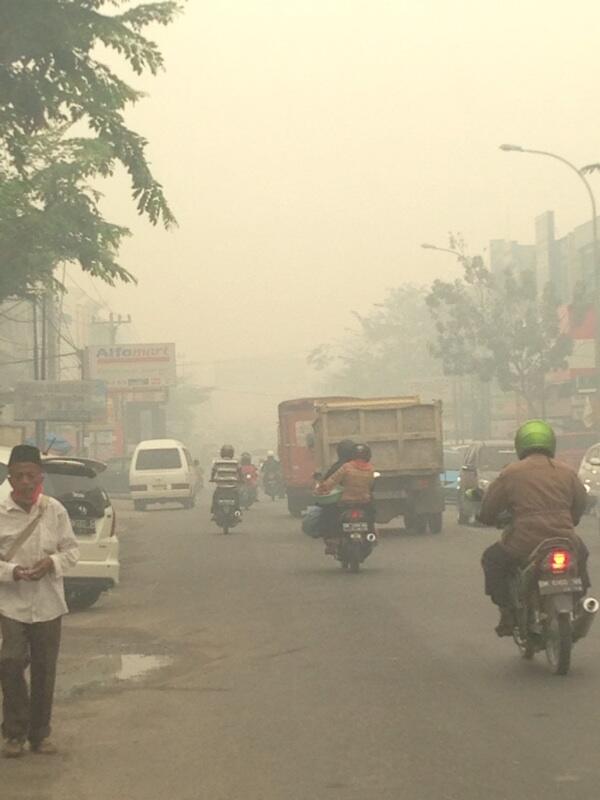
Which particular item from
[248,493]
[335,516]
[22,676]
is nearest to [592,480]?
[335,516]

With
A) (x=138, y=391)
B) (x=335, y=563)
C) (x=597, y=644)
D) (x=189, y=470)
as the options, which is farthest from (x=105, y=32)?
(x=138, y=391)

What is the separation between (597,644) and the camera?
1229cm

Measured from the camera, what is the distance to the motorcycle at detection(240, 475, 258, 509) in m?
44.0

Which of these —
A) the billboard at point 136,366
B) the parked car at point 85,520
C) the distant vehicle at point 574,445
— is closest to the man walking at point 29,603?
the parked car at point 85,520

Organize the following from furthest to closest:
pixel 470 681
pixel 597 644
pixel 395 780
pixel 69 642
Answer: pixel 69 642 → pixel 597 644 → pixel 470 681 → pixel 395 780

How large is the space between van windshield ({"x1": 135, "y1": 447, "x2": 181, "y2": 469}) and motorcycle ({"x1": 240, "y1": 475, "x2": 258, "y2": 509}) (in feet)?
13.0

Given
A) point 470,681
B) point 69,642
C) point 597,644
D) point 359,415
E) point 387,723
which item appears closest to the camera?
point 387,723

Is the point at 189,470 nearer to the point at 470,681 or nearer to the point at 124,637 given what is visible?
the point at 124,637

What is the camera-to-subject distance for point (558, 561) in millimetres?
10555

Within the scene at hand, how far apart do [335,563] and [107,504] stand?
5738mm

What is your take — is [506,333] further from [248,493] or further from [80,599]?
[80,599]

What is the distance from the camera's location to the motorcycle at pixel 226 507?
30781 mm

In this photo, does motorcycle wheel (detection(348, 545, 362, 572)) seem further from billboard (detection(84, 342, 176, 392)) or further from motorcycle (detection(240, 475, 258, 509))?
billboard (detection(84, 342, 176, 392))

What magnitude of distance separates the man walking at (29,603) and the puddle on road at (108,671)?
226 cm
